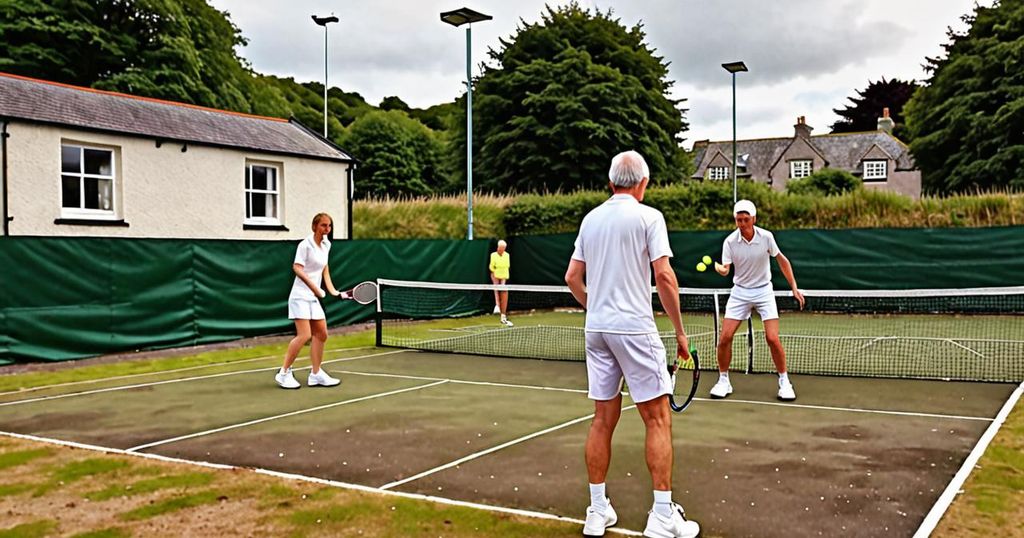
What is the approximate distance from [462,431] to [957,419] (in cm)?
396

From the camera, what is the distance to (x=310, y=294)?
902 centimetres

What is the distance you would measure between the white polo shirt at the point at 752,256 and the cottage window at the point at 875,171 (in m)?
60.4

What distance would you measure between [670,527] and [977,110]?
3595cm

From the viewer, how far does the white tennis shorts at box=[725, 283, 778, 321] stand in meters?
8.14

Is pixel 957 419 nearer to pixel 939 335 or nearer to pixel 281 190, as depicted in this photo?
pixel 939 335

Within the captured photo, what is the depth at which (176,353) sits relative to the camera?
12883 millimetres

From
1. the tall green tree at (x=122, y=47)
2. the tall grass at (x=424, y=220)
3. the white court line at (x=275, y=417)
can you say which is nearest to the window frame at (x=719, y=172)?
the tall green tree at (x=122, y=47)

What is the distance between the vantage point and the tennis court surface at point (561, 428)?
16.3 feet

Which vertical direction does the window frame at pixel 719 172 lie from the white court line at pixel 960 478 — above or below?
above

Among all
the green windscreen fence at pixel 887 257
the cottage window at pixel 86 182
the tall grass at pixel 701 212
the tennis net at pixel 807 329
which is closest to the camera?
the tennis net at pixel 807 329

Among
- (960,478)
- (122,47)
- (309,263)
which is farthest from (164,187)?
(122,47)

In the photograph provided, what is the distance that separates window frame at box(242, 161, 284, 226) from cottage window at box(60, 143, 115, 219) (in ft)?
10.0

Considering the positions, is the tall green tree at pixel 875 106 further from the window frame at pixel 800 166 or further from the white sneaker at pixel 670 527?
the white sneaker at pixel 670 527

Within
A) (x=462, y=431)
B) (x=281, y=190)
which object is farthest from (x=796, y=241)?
(x=462, y=431)
